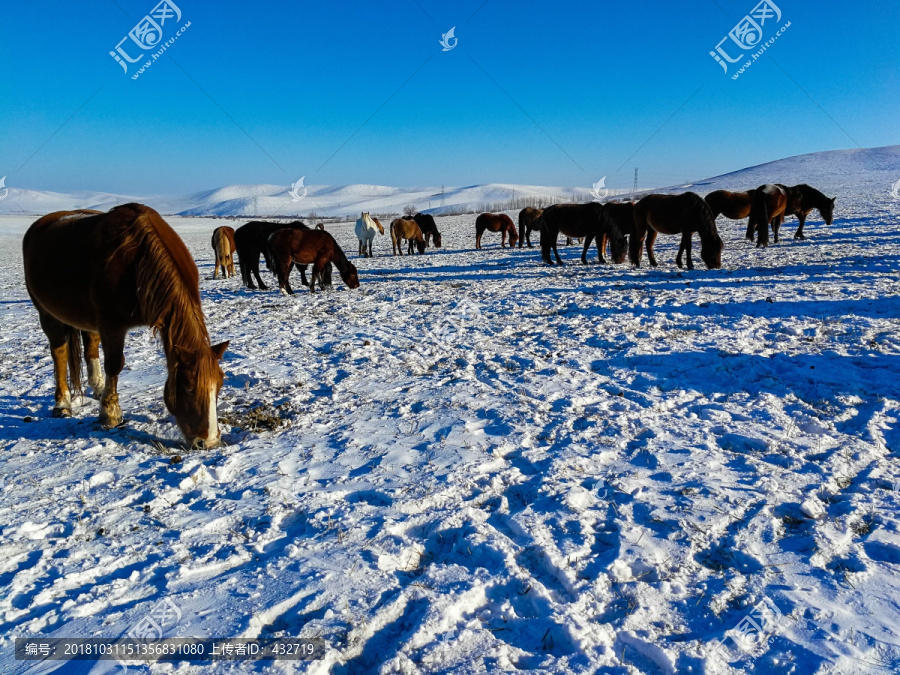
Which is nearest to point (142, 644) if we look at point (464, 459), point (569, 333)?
point (464, 459)

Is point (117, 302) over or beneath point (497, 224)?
beneath

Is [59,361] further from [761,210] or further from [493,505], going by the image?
[761,210]

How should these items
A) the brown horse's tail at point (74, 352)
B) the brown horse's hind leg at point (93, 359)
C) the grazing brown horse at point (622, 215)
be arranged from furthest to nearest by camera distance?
the grazing brown horse at point (622, 215), the brown horse's hind leg at point (93, 359), the brown horse's tail at point (74, 352)

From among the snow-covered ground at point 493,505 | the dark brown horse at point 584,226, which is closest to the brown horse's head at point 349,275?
the snow-covered ground at point 493,505

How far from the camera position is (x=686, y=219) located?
1184 cm

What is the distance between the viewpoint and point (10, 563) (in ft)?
8.56

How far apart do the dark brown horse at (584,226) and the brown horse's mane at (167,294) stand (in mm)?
12488

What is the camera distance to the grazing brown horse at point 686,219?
38.2 feet

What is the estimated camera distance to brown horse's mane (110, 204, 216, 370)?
362 cm

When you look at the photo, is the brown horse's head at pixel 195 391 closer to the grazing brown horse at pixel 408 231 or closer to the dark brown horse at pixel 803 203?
the grazing brown horse at pixel 408 231

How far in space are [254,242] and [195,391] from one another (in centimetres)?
944

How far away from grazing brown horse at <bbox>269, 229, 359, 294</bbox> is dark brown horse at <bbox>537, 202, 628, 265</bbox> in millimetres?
6792

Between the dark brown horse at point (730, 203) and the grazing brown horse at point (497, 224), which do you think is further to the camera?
the grazing brown horse at point (497, 224)

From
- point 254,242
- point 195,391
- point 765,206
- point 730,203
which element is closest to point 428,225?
point 254,242
